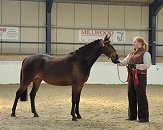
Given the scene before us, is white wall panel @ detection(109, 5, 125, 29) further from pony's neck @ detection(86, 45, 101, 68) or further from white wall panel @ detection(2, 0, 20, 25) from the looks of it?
pony's neck @ detection(86, 45, 101, 68)

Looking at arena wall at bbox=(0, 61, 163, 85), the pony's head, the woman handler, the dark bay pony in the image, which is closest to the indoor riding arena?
arena wall at bbox=(0, 61, 163, 85)

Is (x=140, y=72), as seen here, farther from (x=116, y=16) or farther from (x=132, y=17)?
(x=132, y=17)

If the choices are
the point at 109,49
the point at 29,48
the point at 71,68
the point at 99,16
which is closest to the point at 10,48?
the point at 29,48

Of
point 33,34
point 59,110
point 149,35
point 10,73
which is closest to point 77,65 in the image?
point 59,110

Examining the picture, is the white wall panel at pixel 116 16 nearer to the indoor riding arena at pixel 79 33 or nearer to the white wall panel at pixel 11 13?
the indoor riding arena at pixel 79 33

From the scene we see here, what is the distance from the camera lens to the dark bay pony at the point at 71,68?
7449mm

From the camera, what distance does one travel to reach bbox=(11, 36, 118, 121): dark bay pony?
24.4 feet

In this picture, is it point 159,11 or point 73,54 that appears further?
point 159,11

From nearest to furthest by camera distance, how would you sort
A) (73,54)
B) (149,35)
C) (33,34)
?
1. (73,54)
2. (33,34)
3. (149,35)

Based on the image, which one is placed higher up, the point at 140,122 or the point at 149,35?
the point at 149,35

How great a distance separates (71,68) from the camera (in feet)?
24.7

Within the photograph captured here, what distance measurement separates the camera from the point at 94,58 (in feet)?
24.9

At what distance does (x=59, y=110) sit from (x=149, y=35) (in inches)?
435

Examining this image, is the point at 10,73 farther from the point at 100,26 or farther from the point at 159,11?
the point at 159,11
